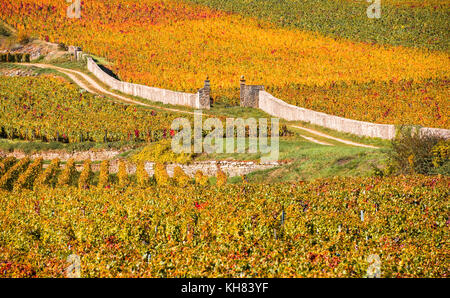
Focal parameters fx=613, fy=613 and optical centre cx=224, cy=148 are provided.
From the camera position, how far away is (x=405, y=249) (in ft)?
53.2

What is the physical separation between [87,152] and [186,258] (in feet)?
100

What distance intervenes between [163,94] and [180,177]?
952 inches

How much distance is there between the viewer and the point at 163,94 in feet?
190

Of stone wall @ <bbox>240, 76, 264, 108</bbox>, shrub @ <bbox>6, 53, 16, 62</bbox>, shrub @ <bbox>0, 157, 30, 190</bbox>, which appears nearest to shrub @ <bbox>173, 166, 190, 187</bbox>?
shrub @ <bbox>0, 157, 30, 190</bbox>

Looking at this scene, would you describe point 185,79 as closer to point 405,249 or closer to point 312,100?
point 312,100

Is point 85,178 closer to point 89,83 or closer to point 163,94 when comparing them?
point 163,94

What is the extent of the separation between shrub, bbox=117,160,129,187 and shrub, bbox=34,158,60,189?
164 inches

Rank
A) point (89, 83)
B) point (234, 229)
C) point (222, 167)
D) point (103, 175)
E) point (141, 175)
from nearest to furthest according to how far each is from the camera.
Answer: point (234, 229), point (141, 175), point (103, 175), point (222, 167), point (89, 83)

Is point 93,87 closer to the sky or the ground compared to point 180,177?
closer to the sky

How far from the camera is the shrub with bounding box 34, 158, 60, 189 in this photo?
35106 millimetres

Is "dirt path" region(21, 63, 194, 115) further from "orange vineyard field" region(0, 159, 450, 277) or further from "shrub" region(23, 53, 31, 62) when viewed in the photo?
"orange vineyard field" region(0, 159, 450, 277)

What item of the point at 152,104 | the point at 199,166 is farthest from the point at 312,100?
the point at 199,166

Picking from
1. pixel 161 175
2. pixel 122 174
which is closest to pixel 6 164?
pixel 122 174
